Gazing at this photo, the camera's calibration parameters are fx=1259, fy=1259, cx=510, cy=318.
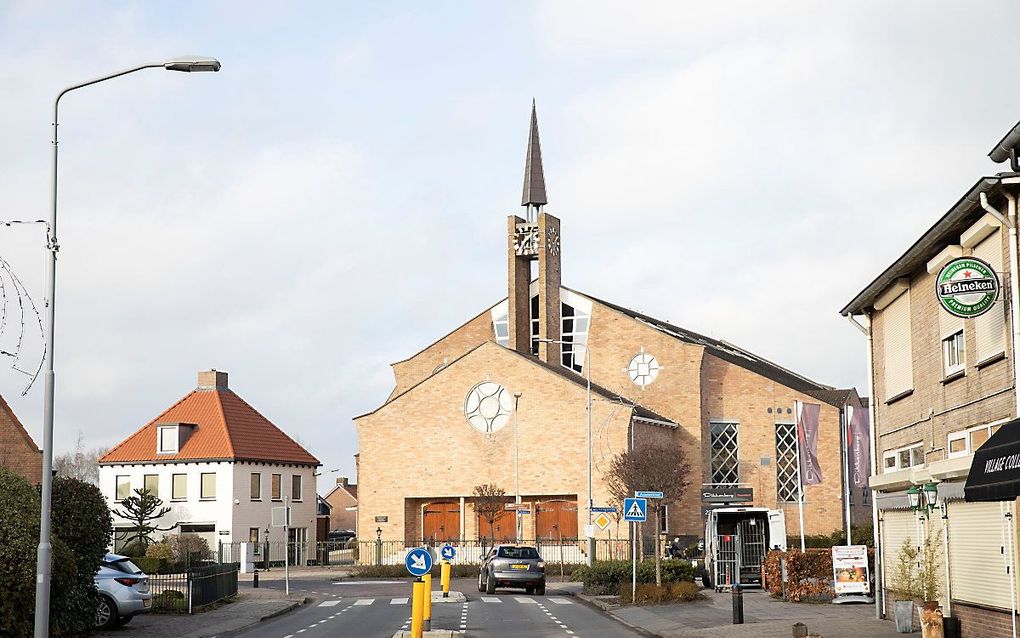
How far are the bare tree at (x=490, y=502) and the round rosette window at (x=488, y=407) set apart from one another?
3314mm

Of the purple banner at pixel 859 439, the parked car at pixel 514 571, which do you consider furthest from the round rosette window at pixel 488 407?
the purple banner at pixel 859 439

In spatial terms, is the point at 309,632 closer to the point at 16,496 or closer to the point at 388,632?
the point at 388,632

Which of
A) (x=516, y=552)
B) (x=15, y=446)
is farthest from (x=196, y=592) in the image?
(x=15, y=446)

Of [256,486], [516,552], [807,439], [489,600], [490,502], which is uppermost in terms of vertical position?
[807,439]

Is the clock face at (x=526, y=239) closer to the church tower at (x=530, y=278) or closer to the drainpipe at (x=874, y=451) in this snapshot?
the church tower at (x=530, y=278)

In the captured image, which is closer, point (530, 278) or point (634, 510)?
point (634, 510)

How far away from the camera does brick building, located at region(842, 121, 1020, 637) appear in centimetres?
1858

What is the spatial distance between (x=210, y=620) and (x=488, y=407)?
35.6m

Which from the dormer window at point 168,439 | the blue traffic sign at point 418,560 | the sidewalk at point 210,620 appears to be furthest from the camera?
the dormer window at point 168,439

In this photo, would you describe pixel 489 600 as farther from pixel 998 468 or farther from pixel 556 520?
pixel 556 520

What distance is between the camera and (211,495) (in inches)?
2525

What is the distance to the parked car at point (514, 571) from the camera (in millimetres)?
41312

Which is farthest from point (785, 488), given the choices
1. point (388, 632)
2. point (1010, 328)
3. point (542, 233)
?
point (1010, 328)

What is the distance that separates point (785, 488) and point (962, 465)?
163 feet
